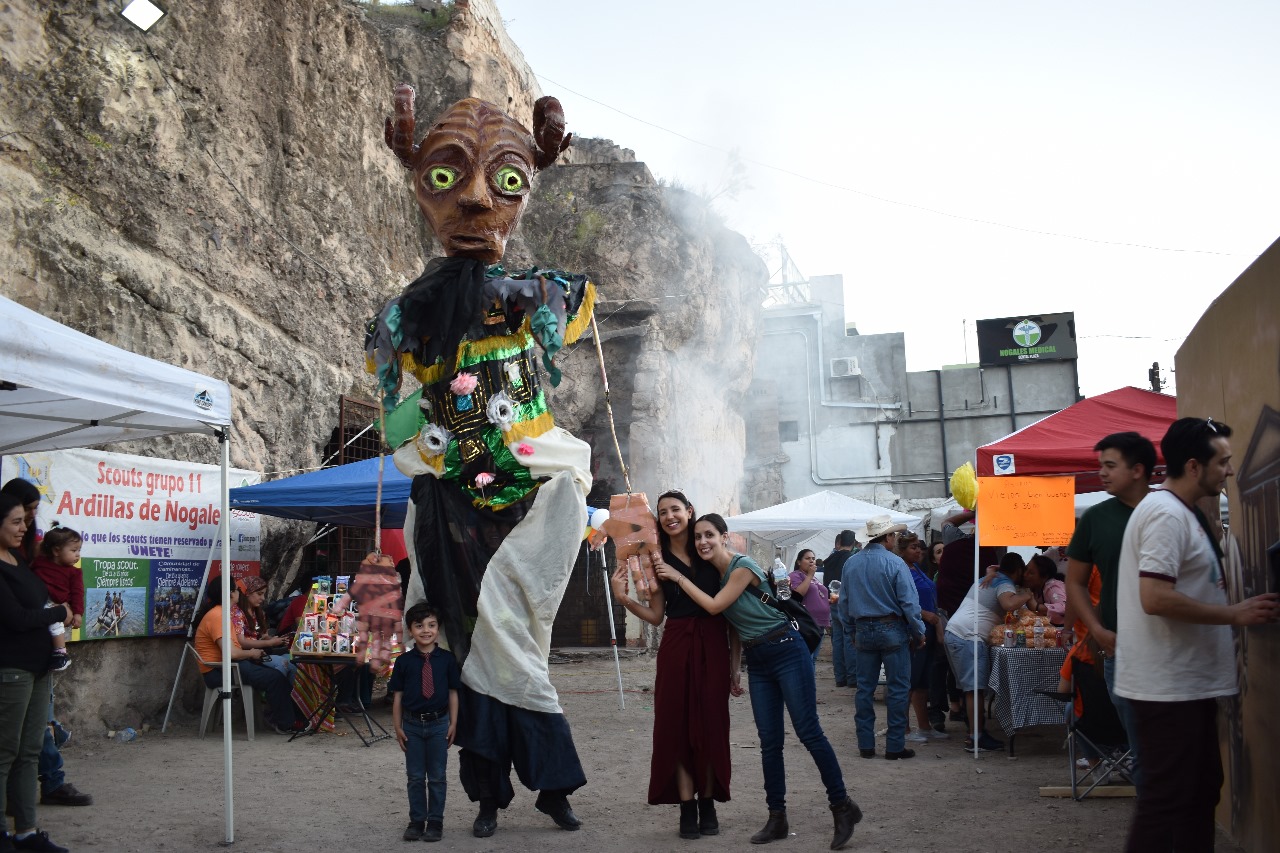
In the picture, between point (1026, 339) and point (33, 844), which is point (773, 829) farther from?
point (1026, 339)

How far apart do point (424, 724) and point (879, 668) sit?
3765 mm

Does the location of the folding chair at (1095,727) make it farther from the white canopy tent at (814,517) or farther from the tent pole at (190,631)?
the white canopy tent at (814,517)

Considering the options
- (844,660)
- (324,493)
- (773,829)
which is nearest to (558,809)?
(773,829)

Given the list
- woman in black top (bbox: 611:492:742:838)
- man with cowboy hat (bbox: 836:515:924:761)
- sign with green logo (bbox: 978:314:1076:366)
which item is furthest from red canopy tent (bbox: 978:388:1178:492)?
sign with green logo (bbox: 978:314:1076:366)

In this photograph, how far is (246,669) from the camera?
28.3 ft

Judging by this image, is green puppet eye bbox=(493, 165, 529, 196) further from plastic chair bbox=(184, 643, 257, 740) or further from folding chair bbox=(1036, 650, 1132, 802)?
plastic chair bbox=(184, 643, 257, 740)

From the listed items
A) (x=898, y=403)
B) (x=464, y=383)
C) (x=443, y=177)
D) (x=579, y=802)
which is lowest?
(x=579, y=802)

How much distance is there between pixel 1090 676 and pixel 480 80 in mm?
13590

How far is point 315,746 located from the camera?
8.22 meters

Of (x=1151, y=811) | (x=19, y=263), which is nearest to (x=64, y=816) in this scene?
(x=19, y=263)

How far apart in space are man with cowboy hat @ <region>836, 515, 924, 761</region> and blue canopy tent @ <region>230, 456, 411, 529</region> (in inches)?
156

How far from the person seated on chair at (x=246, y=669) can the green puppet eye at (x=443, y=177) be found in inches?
175

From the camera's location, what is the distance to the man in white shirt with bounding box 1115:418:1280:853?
339cm

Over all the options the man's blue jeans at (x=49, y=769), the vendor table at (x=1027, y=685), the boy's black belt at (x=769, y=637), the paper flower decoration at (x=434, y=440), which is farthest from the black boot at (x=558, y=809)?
the vendor table at (x=1027, y=685)
